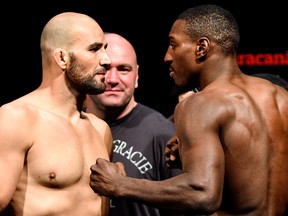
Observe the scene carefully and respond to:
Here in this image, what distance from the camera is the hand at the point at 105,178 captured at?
2.48 metres

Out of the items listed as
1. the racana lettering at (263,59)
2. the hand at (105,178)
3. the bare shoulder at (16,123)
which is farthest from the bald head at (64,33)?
the racana lettering at (263,59)

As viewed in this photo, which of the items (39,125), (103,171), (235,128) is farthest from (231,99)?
(39,125)

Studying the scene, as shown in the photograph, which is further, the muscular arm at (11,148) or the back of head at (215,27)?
the back of head at (215,27)

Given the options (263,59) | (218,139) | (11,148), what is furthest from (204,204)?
(263,59)

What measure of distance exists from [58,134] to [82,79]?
0.79 ft

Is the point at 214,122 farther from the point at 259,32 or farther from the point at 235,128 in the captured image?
the point at 259,32

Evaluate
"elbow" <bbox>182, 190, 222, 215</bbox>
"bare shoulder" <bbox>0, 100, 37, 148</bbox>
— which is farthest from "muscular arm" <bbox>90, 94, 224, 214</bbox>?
"bare shoulder" <bbox>0, 100, 37, 148</bbox>

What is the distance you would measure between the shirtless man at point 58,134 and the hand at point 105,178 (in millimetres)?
155

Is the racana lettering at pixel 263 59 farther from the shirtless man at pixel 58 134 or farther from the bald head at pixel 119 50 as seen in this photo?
the shirtless man at pixel 58 134

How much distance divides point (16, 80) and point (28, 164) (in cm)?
233

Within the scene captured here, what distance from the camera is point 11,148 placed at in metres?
2.52

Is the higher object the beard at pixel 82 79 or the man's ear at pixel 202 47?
the man's ear at pixel 202 47

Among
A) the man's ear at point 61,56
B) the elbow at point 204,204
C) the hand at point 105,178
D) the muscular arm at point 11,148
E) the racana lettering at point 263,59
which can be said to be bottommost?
the elbow at point 204,204

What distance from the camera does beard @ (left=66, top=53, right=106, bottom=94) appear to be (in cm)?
276
